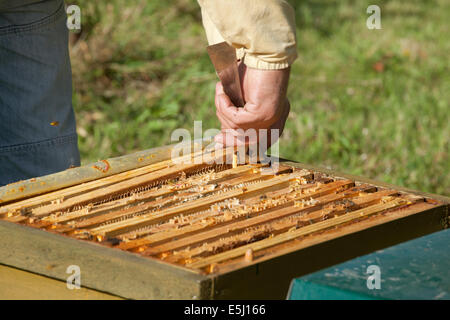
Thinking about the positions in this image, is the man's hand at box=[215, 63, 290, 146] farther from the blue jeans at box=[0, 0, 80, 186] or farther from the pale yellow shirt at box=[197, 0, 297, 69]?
the blue jeans at box=[0, 0, 80, 186]

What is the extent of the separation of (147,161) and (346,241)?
781 millimetres

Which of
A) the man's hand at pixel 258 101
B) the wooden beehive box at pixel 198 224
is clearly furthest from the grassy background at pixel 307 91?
the man's hand at pixel 258 101

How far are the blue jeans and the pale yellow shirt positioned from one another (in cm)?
99

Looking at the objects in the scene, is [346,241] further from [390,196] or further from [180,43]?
[180,43]

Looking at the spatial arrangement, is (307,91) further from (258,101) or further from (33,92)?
(258,101)

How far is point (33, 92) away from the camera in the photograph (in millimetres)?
2740

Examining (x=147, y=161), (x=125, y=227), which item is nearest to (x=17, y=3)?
(x=147, y=161)

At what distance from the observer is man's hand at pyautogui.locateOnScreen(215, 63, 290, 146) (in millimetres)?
1987

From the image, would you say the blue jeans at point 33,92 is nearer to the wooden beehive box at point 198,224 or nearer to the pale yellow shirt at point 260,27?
the wooden beehive box at point 198,224

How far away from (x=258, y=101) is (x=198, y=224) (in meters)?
0.40

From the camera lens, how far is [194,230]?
1784mm

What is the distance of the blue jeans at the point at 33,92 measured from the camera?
2686 millimetres

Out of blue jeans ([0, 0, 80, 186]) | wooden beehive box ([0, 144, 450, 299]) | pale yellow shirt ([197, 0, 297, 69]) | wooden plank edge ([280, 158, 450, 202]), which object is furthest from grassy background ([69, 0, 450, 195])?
pale yellow shirt ([197, 0, 297, 69])

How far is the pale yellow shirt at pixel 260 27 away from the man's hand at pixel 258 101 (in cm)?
3
